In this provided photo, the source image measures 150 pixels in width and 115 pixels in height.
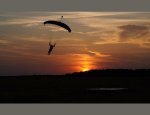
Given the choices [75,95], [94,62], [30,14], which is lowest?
[75,95]

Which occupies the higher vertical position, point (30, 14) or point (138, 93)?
point (30, 14)

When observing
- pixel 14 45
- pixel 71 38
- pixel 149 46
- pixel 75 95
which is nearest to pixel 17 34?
pixel 14 45

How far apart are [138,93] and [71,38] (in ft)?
11.2

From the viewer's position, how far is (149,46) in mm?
16781

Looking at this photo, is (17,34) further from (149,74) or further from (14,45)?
(149,74)

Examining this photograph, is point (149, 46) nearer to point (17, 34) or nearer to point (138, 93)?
point (138, 93)

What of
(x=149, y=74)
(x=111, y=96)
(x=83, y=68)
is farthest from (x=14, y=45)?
(x=149, y=74)

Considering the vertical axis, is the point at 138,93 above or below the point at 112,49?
below

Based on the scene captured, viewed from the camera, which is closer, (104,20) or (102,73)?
(104,20)

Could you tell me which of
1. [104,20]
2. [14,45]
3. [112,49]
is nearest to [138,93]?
[112,49]

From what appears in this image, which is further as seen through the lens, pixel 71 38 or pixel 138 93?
pixel 138 93

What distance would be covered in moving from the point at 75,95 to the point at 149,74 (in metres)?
2.86

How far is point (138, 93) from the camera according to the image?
59.2ft

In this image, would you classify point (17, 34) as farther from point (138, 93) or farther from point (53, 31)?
point (138, 93)
